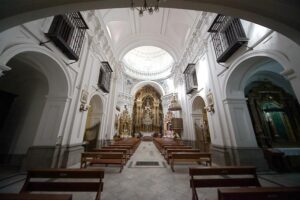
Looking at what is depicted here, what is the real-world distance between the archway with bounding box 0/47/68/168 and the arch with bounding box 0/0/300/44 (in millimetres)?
2204

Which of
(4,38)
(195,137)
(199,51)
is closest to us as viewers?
(4,38)

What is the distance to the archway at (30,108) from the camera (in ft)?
13.0

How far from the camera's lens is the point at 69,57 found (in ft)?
14.7

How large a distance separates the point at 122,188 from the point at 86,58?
571 centimetres

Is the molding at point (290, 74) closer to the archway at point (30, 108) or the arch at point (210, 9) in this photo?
the arch at point (210, 9)

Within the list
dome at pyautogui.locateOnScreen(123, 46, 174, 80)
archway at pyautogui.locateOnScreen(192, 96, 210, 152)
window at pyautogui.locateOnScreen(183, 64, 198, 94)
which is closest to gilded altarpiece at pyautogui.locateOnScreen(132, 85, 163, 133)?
dome at pyautogui.locateOnScreen(123, 46, 174, 80)

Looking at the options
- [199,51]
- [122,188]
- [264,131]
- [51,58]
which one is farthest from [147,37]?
[122,188]

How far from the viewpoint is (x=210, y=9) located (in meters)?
1.97

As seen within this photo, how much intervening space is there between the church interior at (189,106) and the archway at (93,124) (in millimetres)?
68

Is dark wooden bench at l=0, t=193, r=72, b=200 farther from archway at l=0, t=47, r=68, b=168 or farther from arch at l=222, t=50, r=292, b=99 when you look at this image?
arch at l=222, t=50, r=292, b=99

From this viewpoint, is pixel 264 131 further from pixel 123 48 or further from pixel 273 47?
pixel 123 48

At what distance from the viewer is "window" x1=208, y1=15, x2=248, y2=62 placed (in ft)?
12.6

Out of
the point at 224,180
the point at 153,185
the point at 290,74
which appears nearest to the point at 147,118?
the point at 153,185

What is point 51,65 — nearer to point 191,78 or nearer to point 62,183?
point 62,183
